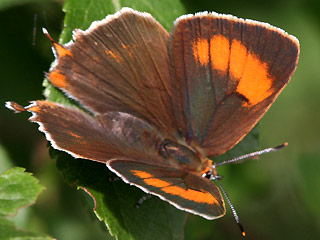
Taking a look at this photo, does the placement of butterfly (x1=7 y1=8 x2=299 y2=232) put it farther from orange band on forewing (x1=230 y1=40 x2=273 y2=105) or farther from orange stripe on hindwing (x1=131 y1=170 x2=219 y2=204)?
orange stripe on hindwing (x1=131 y1=170 x2=219 y2=204)

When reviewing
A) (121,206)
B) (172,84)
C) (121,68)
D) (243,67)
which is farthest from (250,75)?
(121,206)

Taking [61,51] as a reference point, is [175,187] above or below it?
below

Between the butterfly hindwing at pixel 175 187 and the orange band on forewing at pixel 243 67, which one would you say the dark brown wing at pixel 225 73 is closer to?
the orange band on forewing at pixel 243 67

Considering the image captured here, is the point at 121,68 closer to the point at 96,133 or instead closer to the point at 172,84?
the point at 172,84

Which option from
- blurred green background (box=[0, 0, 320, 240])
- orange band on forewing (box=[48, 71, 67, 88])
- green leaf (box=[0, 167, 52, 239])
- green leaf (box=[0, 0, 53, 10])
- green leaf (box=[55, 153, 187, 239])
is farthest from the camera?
blurred green background (box=[0, 0, 320, 240])

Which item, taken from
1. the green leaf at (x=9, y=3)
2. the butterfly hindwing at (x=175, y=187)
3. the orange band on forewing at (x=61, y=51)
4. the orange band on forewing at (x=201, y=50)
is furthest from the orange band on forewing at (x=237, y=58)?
the green leaf at (x=9, y=3)

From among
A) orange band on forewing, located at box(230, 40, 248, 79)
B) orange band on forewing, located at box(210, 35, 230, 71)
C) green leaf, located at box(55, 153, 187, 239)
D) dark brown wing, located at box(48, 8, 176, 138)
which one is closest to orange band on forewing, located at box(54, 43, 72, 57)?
dark brown wing, located at box(48, 8, 176, 138)

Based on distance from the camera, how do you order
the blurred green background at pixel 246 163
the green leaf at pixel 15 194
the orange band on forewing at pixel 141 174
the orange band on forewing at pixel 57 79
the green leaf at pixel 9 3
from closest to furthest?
the green leaf at pixel 15 194
the orange band on forewing at pixel 141 174
the orange band on forewing at pixel 57 79
the green leaf at pixel 9 3
the blurred green background at pixel 246 163
